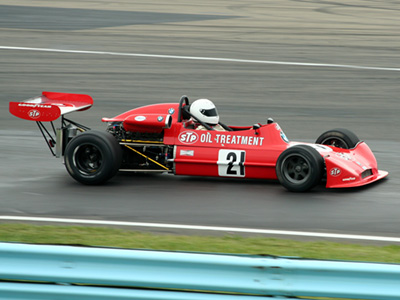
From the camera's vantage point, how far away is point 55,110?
9.72 m

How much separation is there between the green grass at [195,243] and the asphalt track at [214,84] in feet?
1.94

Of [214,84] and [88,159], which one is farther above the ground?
[214,84]

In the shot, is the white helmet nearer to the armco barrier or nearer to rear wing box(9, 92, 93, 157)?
rear wing box(9, 92, 93, 157)

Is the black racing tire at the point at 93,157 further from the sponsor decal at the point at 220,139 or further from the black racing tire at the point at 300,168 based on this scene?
the black racing tire at the point at 300,168

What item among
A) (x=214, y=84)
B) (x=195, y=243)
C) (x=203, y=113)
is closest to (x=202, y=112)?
(x=203, y=113)

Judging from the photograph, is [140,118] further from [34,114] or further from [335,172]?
[335,172]

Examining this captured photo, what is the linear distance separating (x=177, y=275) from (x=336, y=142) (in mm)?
6294

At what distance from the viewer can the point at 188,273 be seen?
174 inches

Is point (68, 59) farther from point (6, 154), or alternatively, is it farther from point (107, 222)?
point (107, 222)

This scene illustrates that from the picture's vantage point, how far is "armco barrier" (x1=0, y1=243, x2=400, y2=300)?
432cm

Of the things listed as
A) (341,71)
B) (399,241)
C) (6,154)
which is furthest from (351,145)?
(341,71)

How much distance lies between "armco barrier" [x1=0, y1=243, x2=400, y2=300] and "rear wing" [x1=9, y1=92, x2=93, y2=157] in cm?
530

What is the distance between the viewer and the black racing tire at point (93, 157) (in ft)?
31.2

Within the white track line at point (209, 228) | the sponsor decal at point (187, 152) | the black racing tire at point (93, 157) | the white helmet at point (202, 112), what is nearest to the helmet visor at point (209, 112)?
the white helmet at point (202, 112)
